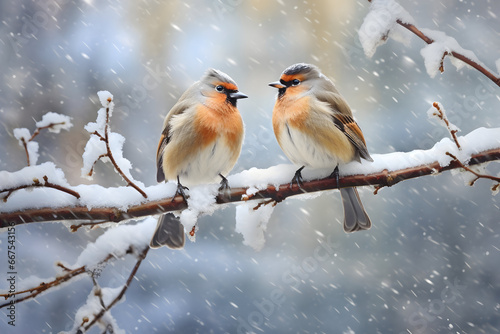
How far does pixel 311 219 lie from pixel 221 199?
3.01m

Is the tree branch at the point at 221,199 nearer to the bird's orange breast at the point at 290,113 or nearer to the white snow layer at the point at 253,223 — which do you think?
the white snow layer at the point at 253,223

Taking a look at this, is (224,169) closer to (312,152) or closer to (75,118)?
(312,152)

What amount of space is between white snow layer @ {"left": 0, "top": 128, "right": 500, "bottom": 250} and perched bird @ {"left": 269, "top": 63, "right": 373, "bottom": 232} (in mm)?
106

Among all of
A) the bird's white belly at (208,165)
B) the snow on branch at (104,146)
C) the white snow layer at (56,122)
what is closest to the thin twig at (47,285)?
the snow on branch at (104,146)

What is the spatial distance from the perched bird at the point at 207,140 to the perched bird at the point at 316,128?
17 centimetres

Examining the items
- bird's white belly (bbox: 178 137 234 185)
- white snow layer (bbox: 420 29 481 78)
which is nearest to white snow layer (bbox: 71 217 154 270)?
bird's white belly (bbox: 178 137 234 185)

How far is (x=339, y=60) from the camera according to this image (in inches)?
174

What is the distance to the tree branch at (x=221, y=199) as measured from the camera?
1.32m

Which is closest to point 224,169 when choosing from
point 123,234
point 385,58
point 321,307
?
point 123,234

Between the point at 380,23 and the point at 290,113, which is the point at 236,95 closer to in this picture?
the point at 290,113

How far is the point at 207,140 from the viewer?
177 cm

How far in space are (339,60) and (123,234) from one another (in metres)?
3.39

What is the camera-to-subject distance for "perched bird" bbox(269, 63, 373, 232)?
1646 millimetres

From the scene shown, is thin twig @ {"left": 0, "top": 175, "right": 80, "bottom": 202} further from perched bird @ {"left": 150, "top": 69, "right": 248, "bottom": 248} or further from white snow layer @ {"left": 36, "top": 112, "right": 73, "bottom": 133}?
perched bird @ {"left": 150, "top": 69, "right": 248, "bottom": 248}
